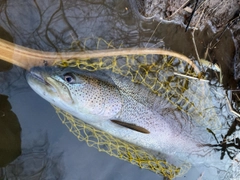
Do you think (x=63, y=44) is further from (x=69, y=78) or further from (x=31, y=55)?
(x=69, y=78)

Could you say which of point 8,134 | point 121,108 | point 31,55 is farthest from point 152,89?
point 8,134

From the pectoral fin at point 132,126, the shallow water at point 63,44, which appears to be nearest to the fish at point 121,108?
the pectoral fin at point 132,126

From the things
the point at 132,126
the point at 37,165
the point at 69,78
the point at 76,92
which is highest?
the point at 69,78

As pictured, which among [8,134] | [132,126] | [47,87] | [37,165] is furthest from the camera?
[37,165]

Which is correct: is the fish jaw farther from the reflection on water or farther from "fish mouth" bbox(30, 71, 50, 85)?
the reflection on water

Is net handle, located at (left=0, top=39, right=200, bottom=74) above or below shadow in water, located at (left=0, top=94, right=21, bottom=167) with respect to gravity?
above

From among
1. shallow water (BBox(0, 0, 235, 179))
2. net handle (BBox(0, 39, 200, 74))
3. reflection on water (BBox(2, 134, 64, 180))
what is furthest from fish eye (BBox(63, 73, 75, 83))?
reflection on water (BBox(2, 134, 64, 180))
